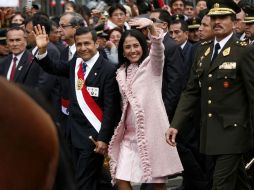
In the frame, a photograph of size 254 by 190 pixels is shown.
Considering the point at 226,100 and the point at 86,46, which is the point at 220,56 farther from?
the point at 86,46

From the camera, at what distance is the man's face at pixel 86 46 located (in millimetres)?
9070

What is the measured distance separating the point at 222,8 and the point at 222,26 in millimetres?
249

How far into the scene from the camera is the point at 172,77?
9727 mm

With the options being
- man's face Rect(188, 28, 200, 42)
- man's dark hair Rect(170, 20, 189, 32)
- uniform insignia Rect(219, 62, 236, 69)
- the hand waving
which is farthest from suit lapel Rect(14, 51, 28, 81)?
man's face Rect(188, 28, 200, 42)

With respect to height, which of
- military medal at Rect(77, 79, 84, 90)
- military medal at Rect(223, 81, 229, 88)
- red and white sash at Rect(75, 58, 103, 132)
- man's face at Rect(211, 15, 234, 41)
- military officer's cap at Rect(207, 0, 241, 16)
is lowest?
red and white sash at Rect(75, 58, 103, 132)

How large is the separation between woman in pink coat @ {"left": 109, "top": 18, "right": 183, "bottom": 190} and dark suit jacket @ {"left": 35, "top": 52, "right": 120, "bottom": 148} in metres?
0.16

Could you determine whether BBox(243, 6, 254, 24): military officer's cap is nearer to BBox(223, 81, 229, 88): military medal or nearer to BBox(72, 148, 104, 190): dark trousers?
BBox(72, 148, 104, 190): dark trousers

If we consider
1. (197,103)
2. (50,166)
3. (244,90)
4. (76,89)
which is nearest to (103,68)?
(76,89)

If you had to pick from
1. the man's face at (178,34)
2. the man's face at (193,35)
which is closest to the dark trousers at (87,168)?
the man's face at (178,34)

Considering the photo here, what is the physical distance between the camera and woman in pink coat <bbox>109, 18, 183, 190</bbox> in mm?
8492

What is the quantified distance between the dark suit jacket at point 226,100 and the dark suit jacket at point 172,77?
1403 millimetres

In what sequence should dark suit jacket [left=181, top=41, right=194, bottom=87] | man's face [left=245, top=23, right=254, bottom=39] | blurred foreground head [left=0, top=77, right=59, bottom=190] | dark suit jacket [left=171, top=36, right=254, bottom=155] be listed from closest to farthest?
blurred foreground head [left=0, top=77, right=59, bottom=190] < dark suit jacket [left=171, top=36, right=254, bottom=155] < dark suit jacket [left=181, top=41, right=194, bottom=87] < man's face [left=245, top=23, right=254, bottom=39]

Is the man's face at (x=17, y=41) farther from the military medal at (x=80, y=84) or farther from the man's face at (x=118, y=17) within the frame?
the man's face at (x=118, y=17)

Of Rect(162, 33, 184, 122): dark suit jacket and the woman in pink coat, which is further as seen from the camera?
Rect(162, 33, 184, 122): dark suit jacket
